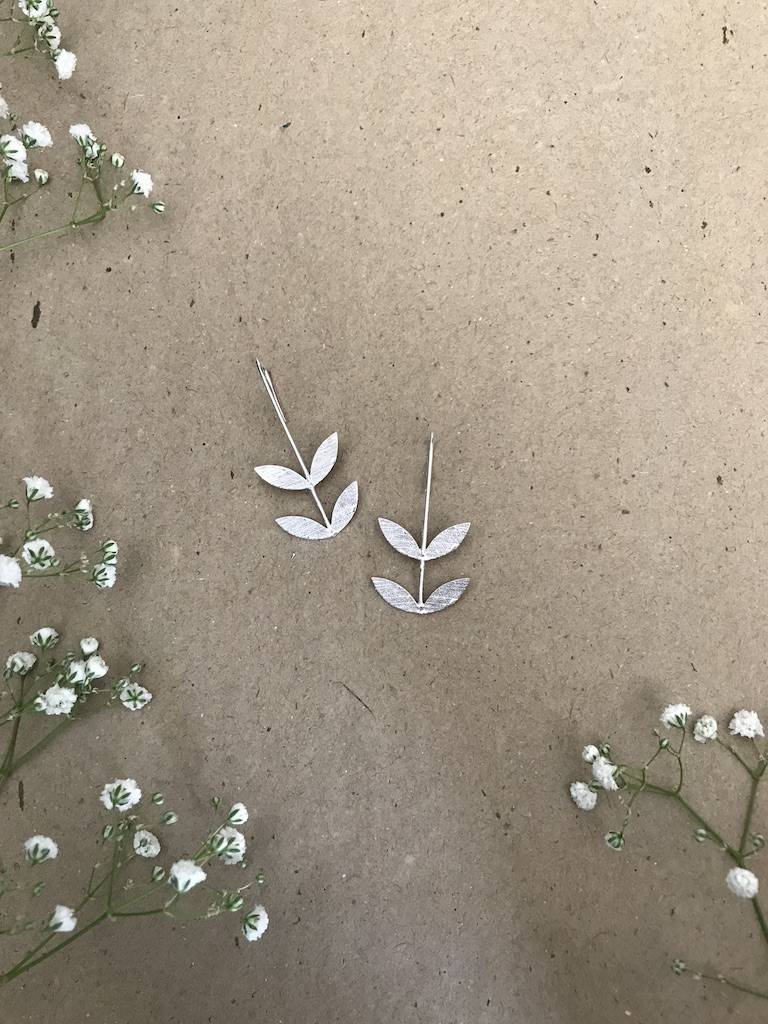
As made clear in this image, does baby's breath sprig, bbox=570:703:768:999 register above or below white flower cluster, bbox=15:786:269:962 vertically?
above

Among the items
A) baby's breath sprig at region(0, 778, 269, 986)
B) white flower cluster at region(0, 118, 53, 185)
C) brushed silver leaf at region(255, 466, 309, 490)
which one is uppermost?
white flower cluster at region(0, 118, 53, 185)

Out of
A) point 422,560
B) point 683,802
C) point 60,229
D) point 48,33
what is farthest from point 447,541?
point 48,33

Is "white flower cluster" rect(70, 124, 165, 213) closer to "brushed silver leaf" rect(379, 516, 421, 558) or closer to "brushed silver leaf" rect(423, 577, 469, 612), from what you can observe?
"brushed silver leaf" rect(379, 516, 421, 558)

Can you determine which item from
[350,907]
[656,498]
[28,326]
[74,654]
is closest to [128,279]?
[28,326]

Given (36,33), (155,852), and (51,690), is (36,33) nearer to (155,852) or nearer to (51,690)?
(51,690)

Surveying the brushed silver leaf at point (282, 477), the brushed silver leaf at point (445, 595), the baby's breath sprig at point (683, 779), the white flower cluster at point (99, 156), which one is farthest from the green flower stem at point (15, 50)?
the baby's breath sprig at point (683, 779)

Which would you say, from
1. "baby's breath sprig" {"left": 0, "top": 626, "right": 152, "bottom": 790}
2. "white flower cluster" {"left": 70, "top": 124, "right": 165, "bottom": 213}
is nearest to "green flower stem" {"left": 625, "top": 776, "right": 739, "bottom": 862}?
"baby's breath sprig" {"left": 0, "top": 626, "right": 152, "bottom": 790}

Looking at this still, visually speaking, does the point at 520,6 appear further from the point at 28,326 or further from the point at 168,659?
the point at 168,659

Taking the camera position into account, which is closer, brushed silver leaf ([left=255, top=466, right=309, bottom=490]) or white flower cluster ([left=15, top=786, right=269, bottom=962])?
white flower cluster ([left=15, top=786, right=269, bottom=962])
